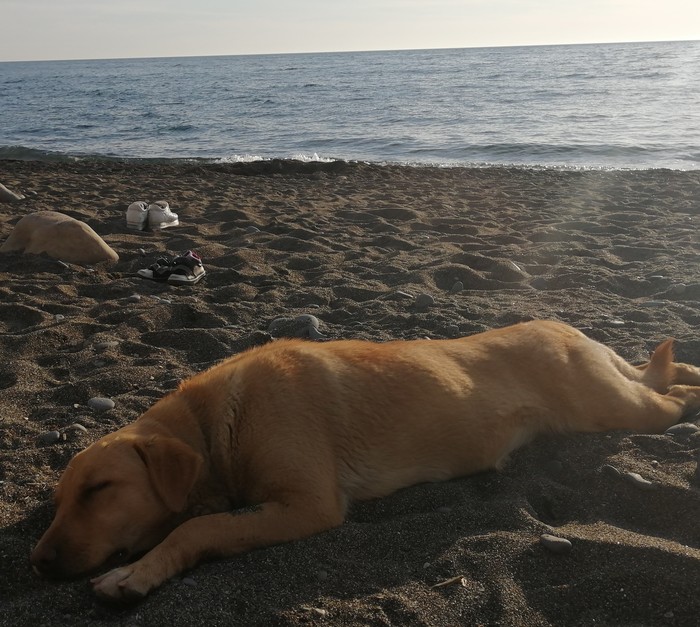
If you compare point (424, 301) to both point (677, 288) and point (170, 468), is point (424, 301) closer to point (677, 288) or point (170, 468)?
point (677, 288)

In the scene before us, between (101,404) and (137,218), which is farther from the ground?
(137,218)

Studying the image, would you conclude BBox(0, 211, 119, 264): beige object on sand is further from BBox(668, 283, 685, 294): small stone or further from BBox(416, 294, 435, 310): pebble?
BBox(668, 283, 685, 294): small stone

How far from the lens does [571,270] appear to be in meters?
8.06

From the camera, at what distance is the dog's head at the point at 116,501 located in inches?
120

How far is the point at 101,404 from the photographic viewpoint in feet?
15.0

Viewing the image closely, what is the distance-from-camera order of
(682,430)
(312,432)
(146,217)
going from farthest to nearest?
(146,217), (682,430), (312,432)

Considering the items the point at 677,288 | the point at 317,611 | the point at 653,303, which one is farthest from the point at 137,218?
the point at 317,611

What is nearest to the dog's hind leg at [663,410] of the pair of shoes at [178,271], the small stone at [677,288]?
the small stone at [677,288]

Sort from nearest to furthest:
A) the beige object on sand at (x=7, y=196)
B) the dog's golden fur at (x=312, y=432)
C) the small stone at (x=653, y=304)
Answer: the dog's golden fur at (x=312, y=432)
the small stone at (x=653, y=304)
the beige object on sand at (x=7, y=196)

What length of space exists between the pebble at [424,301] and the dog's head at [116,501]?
149 inches

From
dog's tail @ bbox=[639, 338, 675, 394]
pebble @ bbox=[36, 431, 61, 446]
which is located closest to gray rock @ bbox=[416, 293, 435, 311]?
dog's tail @ bbox=[639, 338, 675, 394]

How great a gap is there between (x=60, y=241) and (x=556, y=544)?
701 cm

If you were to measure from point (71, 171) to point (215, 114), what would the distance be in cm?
2082

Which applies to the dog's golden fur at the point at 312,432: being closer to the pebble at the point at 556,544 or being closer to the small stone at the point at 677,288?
the pebble at the point at 556,544
